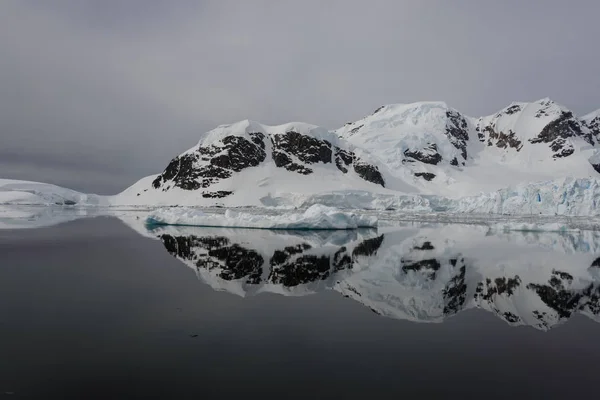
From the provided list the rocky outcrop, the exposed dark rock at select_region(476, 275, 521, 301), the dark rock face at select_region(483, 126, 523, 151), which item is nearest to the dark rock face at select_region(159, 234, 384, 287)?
the exposed dark rock at select_region(476, 275, 521, 301)

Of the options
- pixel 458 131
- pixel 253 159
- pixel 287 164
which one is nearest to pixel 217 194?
pixel 253 159

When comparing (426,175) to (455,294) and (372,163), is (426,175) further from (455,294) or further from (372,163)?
(455,294)

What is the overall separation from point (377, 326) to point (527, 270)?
7201mm

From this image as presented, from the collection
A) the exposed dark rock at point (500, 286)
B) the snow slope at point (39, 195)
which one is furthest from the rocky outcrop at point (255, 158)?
the exposed dark rock at point (500, 286)

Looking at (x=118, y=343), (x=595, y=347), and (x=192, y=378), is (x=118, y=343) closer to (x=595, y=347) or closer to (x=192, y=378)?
(x=192, y=378)

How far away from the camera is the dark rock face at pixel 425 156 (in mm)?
97312

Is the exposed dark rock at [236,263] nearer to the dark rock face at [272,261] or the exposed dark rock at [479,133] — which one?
the dark rock face at [272,261]

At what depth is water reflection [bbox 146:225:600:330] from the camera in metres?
7.33

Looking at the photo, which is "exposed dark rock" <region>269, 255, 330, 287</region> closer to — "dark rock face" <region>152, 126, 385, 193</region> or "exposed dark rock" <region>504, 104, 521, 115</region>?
"dark rock face" <region>152, 126, 385, 193</region>

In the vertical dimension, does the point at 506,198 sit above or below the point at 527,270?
above

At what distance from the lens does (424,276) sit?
389 inches

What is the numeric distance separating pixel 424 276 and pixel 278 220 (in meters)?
15.7

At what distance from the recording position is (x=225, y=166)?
89375 mm

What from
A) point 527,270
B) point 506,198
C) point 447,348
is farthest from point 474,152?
point 447,348
